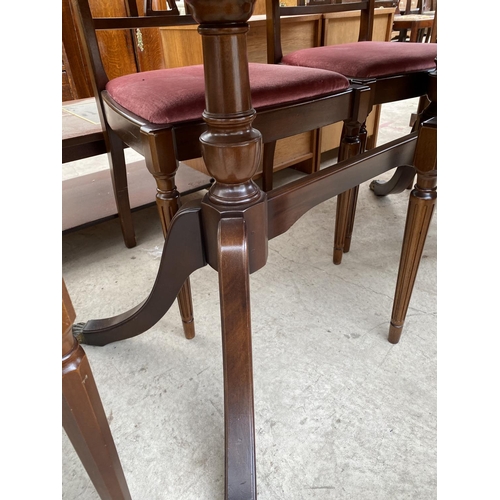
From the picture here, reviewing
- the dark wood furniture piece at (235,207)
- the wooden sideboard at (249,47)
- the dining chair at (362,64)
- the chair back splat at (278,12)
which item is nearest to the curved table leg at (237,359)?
the dark wood furniture piece at (235,207)

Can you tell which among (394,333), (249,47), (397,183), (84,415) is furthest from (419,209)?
(249,47)

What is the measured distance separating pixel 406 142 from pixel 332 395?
1.69ft

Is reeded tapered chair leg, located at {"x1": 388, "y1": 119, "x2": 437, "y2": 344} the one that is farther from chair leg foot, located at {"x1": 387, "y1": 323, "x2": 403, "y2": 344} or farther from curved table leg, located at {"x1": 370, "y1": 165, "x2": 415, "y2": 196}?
curved table leg, located at {"x1": 370, "y1": 165, "x2": 415, "y2": 196}

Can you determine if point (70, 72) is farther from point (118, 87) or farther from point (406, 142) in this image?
point (406, 142)

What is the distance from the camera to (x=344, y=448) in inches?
27.9

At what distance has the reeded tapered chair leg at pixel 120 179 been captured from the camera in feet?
3.78

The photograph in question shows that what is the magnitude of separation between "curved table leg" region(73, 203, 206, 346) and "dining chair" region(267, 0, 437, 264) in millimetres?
538

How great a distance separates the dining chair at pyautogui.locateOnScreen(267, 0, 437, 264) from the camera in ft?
3.29

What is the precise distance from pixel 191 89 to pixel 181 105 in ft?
0.18

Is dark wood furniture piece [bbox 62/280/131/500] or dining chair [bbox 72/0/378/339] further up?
dining chair [bbox 72/0/378/339]

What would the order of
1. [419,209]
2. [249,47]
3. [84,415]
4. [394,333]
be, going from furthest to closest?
[249,47]
[394,333]
[419,209]
[84,415]

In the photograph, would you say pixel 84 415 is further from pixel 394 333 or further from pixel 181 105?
pixel 394 333

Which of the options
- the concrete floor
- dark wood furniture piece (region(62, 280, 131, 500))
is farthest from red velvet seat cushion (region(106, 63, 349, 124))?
the concrete floor

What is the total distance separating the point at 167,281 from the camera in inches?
29.5
